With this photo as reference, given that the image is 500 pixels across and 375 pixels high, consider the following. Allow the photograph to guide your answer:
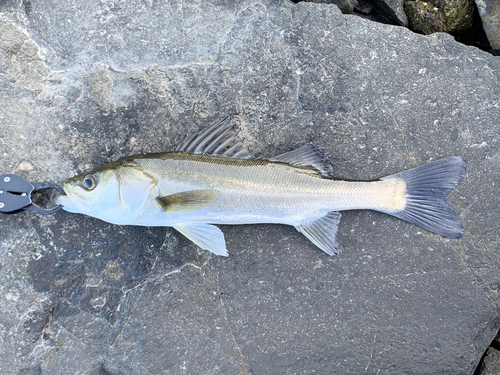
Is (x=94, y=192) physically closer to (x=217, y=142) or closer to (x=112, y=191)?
(x=112, y=191)

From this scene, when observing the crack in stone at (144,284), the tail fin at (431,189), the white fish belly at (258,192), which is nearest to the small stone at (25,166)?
the white fish belly at (258,192)

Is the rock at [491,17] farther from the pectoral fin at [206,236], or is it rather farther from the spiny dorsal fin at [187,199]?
the pectoral fin at [206,236]

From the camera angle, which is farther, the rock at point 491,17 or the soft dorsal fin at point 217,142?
the rock at point 491,17

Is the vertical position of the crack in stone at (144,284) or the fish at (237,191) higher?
the fish at (237,191)

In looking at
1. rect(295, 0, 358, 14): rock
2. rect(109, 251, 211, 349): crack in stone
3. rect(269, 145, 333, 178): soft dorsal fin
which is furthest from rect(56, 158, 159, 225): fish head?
rect(295, 0, 358, 14): rock

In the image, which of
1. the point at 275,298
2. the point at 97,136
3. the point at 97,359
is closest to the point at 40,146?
the point at 97,136

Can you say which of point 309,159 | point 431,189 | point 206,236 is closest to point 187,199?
point 206,236
